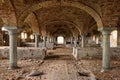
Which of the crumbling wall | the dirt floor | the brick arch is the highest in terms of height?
the brick arch

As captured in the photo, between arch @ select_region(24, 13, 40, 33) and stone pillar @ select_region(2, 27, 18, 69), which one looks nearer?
stone pillar @ select_region(2, 27, 18, 69)

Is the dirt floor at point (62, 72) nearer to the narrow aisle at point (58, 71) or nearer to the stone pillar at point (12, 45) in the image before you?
the narrow aisle at point (58, 71)

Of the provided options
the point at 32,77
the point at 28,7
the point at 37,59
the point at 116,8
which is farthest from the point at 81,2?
the point at 37,59

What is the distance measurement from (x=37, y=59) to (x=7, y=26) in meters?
4.69

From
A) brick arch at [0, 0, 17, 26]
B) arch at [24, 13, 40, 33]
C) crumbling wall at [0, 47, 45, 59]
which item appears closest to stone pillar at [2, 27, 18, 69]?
brick arch at [0, 0, 17, 26]

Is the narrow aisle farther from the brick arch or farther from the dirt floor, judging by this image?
the brick arch

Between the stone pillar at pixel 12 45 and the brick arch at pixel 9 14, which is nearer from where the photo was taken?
the brick arch at pixel 9 14

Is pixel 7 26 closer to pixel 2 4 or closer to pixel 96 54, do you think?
pixel 2 4

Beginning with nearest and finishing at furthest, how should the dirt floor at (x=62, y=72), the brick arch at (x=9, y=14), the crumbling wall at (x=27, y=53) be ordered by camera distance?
the dirt floor at (x=62, y=72), the brick arch at (x=9, y=14), the crumbling wall at (x=27, y=53)

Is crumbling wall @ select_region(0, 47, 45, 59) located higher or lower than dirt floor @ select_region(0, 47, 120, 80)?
higher

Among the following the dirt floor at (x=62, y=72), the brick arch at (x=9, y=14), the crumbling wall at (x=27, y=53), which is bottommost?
the dirt floor at (x=62, y=72)

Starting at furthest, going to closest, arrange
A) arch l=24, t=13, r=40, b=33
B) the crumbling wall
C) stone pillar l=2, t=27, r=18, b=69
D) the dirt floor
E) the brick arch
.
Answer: arch l=24, t=13, r=40, b=33
the crumbling wall
stone pillar l=2, t=27, r=18, b=69
the brick arch
the dirt floor

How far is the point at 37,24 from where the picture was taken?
1791cm

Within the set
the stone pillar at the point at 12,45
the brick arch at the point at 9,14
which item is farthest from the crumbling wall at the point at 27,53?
the brick arch at the point at 9,14
